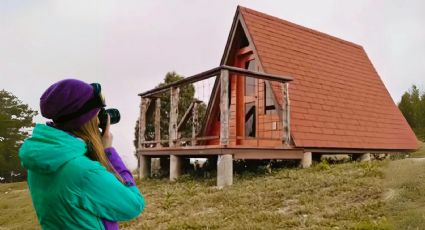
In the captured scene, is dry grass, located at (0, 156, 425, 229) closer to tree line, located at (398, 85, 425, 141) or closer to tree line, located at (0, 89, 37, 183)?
tree line, located at (398, 85, 425, 141)


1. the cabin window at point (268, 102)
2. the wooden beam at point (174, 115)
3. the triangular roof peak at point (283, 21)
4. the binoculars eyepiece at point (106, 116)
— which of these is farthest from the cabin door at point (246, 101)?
the binoculars eyepiece at point (106, 116)

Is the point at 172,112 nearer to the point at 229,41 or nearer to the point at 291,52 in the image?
the point at 229,41

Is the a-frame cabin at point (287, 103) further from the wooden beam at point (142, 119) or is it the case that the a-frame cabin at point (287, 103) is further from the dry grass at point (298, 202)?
the dry grass at point (298, 202)

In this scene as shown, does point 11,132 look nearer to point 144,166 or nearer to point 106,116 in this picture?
point 144,166

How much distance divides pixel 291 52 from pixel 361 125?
3.47m

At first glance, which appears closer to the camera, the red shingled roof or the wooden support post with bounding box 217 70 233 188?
the wooden support post with bounding box 217 70 233 188

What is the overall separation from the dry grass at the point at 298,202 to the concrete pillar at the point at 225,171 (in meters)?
0.26

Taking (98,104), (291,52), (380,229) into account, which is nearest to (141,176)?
(291,52)

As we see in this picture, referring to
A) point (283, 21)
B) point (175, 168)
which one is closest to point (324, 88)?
point (283, 21)

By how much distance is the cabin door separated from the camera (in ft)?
50.3

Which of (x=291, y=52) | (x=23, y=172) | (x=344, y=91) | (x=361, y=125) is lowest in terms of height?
(x=23, y=172)

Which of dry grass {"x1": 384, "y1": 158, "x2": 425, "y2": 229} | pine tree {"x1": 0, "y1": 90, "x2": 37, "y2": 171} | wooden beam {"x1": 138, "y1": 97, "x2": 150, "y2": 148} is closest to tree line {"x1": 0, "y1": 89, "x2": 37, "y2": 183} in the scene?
pine tree {"x1": 0, "y1": 90, "x2": 37, "y2": 171}

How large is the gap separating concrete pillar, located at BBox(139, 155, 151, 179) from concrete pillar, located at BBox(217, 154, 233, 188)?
17.3ft

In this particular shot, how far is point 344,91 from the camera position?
53.8 feet
